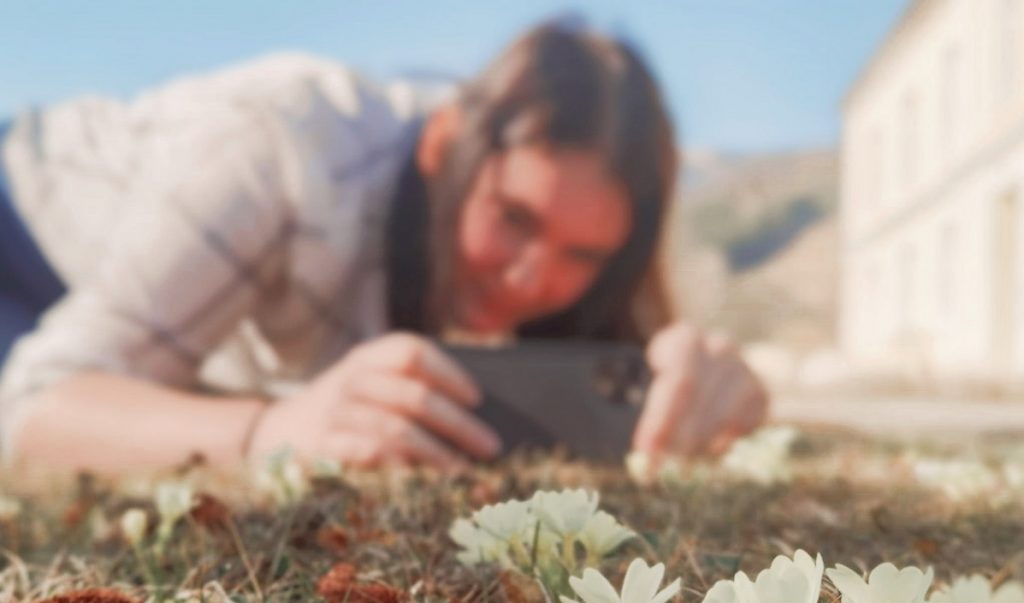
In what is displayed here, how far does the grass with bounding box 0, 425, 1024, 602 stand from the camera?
59 cm

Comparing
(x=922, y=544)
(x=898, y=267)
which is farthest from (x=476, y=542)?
(x=898, y=267)

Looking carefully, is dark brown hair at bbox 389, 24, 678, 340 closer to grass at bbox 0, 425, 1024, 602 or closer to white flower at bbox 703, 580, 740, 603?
grass at bbox 0, 425, 1024, 602

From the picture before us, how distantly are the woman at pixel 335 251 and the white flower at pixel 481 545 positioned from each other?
2.32 feet

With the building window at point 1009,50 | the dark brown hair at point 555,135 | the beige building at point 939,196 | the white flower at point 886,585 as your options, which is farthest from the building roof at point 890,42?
the white flower at point 886,585

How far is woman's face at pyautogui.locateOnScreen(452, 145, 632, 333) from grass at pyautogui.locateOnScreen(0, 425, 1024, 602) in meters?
0.70

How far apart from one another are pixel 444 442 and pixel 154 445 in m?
0.45

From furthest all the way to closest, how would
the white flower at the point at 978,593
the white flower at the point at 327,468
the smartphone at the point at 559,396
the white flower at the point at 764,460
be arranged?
the smartphone at the point at 559,396 < the white flower at the point at 764,460 < the white flower at the point at 327,468 < the white flower at the point at 978,593

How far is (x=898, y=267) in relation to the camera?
14430 mm

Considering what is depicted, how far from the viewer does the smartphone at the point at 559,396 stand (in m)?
1.44

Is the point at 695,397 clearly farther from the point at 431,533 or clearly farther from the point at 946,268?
the point at 946,268

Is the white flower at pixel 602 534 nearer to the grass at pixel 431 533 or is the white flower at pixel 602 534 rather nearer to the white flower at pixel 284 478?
the grass at pixel 431 533

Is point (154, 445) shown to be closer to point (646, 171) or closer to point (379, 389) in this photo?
point (379, 389)

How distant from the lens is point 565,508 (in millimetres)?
496

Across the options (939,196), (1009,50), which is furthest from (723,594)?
(939,196)
